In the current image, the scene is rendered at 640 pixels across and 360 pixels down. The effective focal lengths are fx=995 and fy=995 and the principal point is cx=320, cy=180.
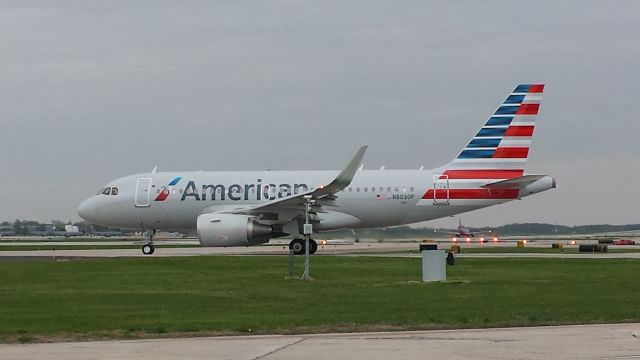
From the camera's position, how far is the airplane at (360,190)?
43.1 metres

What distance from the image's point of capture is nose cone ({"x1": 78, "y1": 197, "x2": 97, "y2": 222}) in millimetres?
47375

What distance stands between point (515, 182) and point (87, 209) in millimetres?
20218

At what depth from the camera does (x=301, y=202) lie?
4009 cm

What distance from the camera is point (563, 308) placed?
57.2ft

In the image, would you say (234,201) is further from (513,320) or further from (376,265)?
(513,320)

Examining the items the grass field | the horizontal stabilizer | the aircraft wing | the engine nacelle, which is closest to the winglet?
the aircraft wing

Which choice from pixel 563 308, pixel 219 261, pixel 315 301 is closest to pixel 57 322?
pixel 315 301

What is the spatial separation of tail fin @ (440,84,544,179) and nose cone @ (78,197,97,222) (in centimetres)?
1663

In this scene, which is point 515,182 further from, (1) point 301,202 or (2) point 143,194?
(2) point 143,194

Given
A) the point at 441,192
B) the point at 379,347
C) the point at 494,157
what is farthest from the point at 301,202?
the point at 379,347

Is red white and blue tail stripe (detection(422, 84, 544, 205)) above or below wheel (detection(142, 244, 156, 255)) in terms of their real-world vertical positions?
above

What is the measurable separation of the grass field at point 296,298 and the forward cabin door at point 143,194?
13.3m

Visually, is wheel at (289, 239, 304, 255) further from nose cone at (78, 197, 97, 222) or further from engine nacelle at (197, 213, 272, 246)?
nose cone at (78, 197, 97, 222)

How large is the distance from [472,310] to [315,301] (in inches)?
135
